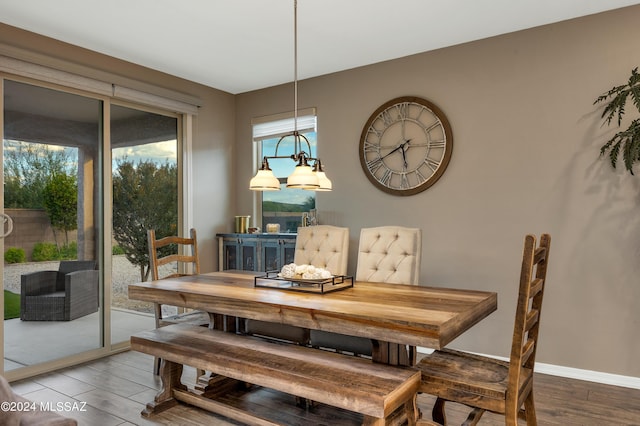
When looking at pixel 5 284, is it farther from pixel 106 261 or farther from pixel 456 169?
pixel 456 169

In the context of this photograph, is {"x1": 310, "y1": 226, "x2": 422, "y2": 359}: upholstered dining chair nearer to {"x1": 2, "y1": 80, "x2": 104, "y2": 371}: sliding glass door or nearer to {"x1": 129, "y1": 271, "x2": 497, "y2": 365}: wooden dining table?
{"x1": 129, "y1": 271, "x2": 497, "y2": 365}: wooden dining table

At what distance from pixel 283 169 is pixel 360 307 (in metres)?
2.96

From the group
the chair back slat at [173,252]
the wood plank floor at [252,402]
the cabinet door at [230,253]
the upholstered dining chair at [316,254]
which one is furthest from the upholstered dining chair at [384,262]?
the cabinet door at [230,253]

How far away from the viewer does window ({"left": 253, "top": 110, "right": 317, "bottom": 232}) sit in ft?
14.4

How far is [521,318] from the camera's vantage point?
1672 millimetres

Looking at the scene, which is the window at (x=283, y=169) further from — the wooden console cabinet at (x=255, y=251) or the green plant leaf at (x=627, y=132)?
the green plant leaf at (x=627, y=132)

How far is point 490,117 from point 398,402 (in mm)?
2505

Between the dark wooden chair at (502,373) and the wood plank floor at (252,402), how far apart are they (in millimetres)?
618

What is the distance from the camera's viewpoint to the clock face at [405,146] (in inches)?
140

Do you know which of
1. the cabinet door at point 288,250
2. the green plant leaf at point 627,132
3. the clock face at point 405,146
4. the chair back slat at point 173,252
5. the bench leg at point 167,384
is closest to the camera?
the bench leg at point 167,384

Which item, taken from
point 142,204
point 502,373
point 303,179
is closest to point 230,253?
point 142,204

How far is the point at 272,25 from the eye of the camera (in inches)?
123

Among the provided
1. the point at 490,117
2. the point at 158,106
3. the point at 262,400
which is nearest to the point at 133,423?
the point at 262,400

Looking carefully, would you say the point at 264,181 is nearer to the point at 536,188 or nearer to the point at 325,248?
the point at 325,248
